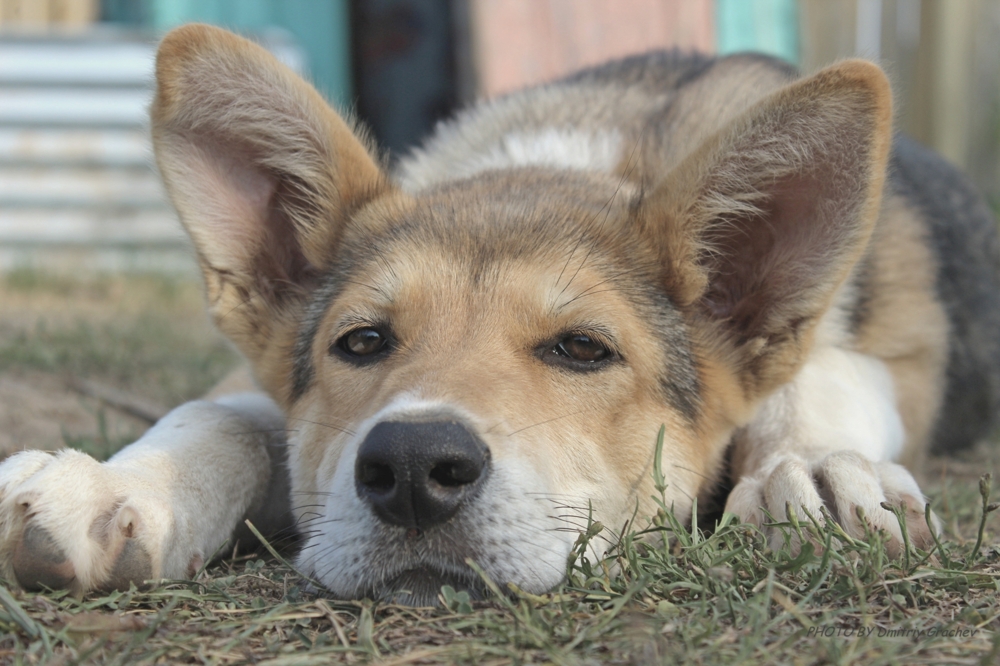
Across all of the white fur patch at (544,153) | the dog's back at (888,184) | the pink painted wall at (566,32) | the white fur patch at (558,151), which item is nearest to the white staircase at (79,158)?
the pink painted wall at (566,32)

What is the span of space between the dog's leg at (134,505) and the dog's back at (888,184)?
5.00 ft

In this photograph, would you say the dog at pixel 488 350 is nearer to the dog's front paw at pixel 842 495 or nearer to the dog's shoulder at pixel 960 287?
the dog's front paw at pixel 842 495

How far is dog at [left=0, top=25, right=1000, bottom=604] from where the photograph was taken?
7.83 ft

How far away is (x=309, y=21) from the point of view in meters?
10.1

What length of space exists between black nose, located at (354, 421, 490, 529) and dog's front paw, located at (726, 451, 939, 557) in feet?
3.11

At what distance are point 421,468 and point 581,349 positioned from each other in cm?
80

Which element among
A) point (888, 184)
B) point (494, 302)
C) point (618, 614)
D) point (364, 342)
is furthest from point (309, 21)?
point (618, 614)

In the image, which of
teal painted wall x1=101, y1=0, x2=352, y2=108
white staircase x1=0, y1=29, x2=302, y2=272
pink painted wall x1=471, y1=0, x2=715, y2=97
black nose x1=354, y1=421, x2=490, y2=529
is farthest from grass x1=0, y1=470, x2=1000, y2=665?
teal painted wall x1=101, y1=0, x2=352, y2=108

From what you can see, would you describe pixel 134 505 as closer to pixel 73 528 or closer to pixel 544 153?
pixel 73 528

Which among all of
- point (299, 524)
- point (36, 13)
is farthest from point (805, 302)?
point (36, 13)

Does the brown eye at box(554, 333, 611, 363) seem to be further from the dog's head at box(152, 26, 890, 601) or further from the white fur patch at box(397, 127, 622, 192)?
the white fur patch at box(397, 127, 622, 192)

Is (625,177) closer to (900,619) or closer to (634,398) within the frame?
(634,398)

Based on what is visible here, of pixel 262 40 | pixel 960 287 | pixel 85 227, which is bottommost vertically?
pixel 85 227

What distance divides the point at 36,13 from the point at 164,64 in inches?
317
